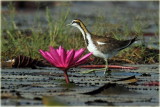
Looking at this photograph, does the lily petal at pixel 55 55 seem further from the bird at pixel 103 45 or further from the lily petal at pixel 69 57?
the bird at pixel 103 45

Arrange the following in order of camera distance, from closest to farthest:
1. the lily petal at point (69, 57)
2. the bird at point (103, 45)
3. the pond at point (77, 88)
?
the pond at point (77, 88)
the lily petal at point (69, 57)
the bird at point (103, 45)

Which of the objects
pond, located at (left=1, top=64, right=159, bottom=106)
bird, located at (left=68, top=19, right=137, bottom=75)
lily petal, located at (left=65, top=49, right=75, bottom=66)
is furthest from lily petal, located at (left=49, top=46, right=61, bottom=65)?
bird, located at (left=68, top=19, right=137, bottom=75)

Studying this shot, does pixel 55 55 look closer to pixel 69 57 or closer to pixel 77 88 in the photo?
pixel 69 57

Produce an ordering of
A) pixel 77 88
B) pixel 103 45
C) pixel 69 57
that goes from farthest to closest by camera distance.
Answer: pixel 103 45 → pixel 77 88 → pixel 69 57

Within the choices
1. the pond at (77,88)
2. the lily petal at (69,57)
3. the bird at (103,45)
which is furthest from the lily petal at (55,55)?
the bird at (103,45)

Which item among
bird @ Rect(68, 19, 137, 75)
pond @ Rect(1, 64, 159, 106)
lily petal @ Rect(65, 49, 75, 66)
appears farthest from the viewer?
bird @ Rect(68, 19, 137, 75)

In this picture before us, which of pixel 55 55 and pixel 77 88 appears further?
pixel 77 88

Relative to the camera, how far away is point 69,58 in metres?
5.57

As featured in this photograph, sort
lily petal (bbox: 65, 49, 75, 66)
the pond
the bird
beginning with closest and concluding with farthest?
1. the pond
2. lily petal (bbox: 65, 49, 75, 66)
3. the bird

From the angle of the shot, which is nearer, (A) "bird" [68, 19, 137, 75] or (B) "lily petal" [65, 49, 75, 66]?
(B) "lily petal" [65, 49, 75, 66]

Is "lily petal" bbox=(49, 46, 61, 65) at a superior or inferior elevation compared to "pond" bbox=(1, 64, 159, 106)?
superior

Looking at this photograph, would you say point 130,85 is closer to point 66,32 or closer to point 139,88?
point 139,88

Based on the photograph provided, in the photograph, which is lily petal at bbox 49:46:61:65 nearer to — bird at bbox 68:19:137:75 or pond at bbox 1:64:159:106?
pond at bbox 1:64:159:106

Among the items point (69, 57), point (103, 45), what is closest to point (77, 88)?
point (69, 57)
